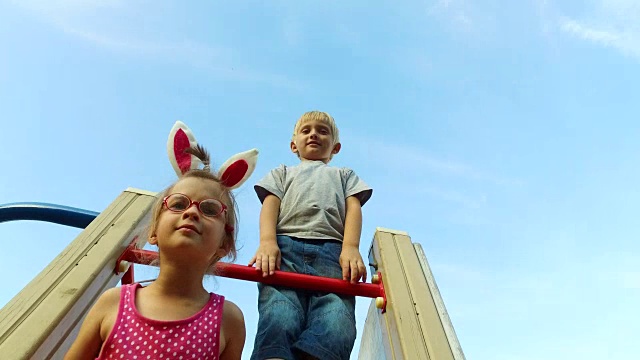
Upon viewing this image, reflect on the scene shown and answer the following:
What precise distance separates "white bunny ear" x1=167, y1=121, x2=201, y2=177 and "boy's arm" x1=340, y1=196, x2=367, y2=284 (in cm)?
63

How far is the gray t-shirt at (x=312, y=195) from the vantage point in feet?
7.18

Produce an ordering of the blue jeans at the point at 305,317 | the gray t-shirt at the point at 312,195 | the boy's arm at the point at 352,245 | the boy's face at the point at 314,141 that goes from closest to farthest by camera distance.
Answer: the blue jeans at the point at 305,317 → the boy's arm at the point at 352,245 → the gray t-shirt at the point at 312,195 → the boy's face at the point at 314,141

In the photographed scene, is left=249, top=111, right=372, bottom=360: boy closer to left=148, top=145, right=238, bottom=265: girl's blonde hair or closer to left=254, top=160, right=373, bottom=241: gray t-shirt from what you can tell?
left=254, top=160, right=373, bottom=241: gray t-shirt

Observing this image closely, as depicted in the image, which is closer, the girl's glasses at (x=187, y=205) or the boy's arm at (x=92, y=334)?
the boy's arm at (x=92, y=334)

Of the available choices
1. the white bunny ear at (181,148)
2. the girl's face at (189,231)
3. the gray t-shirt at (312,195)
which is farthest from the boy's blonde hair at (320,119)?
the girl's face at (189,231)

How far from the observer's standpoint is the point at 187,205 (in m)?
1.38

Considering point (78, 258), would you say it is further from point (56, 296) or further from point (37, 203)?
point (37, 203)

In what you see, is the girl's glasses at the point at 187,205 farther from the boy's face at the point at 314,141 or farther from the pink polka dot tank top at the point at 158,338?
the boy's face at the point at 314,141

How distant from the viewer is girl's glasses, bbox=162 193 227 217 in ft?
4.53

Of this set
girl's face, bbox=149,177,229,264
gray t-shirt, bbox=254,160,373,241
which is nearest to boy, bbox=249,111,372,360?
gray t-shirt, bbox=254,160,373,241

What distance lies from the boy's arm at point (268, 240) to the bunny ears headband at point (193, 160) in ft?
1.05

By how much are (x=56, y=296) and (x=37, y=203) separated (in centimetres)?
155

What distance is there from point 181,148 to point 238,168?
0.67ft

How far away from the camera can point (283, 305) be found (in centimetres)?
179
